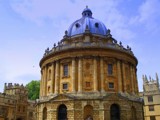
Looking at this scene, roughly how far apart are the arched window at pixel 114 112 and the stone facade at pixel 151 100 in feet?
87.2

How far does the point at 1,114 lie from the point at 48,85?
2723 cm

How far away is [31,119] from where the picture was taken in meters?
71.9

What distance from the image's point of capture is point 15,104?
2576 inches

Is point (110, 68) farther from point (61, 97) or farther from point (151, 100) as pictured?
point (151, 100)

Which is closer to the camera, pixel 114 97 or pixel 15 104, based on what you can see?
pixel 114 97

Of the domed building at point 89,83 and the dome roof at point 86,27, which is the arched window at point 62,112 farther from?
the dome roof at point 86,27

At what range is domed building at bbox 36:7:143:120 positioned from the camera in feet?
113

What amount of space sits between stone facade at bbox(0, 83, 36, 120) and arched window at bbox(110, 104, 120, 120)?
3652 cm

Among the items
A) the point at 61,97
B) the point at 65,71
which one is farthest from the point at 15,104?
the point at 61,97

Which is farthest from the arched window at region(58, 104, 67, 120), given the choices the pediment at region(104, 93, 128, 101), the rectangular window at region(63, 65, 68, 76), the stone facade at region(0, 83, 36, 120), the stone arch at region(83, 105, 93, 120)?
the stone facade at region(0, 83, 36, 120)

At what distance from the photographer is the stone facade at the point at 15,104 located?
6175 centimetres

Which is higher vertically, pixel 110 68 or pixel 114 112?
pixel 110 68

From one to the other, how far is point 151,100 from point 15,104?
38286 mm

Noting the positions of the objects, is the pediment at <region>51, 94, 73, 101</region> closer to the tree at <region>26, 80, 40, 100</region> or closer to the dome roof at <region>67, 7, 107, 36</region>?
the dome roof at <region>67, 7, 107, 36</region>
